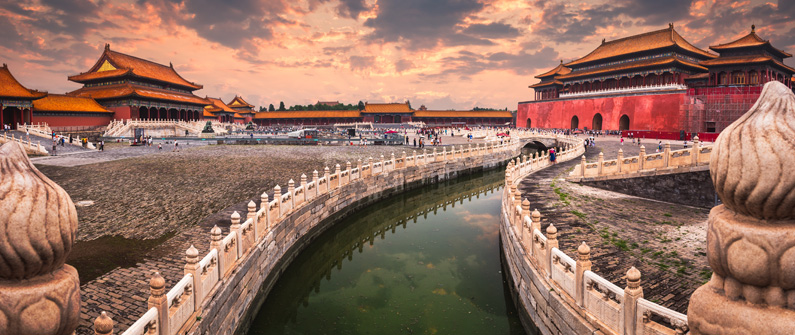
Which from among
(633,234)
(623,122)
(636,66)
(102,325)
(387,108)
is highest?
(636,66)

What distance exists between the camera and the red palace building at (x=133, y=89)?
163 feet

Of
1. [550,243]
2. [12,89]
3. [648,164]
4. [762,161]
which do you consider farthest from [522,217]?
[12,89]

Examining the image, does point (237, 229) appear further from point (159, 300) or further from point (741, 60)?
point (741, 60)

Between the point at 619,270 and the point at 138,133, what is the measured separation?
1675 inches

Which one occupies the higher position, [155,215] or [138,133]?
[138,133]

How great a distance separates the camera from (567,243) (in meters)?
10.3

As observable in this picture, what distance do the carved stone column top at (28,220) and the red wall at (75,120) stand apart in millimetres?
49337

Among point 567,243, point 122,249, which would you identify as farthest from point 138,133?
point 567,243

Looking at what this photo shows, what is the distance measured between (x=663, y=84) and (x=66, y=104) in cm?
6461

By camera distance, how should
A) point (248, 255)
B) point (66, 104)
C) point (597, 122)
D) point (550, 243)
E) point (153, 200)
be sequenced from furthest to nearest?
point (597, 122), point (66, 104), point (153, 200), point (248, 255), point (550, 243)

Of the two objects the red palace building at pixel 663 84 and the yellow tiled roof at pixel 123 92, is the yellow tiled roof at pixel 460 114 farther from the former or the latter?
the yellow tiled roof at pixel 123 92

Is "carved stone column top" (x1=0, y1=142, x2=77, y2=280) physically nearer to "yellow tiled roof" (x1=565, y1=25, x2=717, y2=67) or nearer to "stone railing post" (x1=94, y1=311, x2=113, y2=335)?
"stone railing post" (x1=94, y1=311, x2=113, y2=335)

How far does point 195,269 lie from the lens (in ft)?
21.0

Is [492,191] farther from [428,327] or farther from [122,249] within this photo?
[122,249]
